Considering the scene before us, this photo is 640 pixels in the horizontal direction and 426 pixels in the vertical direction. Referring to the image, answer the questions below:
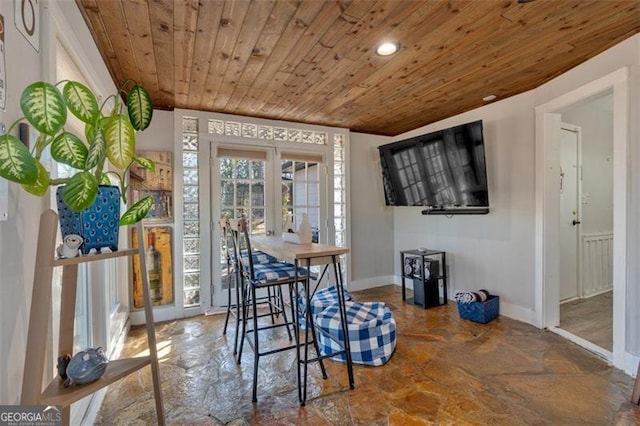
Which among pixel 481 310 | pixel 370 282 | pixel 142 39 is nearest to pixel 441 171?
pixel 481 310

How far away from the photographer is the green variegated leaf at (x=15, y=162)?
0.78m

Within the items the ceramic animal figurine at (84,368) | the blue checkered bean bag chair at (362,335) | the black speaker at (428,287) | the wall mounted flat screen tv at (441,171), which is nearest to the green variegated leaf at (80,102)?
the ceramic animal figurine at (84,368)

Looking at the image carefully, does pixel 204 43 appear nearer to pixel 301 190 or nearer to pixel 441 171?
pixel 301 190

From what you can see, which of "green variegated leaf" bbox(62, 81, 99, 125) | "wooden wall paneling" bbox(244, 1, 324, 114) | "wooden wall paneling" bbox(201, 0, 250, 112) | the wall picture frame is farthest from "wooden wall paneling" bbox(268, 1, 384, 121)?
the wall picture frame

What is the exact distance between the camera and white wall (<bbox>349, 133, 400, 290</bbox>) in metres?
4.46

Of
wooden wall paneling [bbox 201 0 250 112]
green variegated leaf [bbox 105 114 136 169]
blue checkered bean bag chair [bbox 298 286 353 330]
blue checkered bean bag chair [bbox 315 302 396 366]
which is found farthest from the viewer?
blue checkered bean bag chair [bbox 298 286 353 330]

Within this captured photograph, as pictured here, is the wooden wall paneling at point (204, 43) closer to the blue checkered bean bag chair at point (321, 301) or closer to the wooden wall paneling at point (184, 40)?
the wooden wall paneling at point (184, 40)

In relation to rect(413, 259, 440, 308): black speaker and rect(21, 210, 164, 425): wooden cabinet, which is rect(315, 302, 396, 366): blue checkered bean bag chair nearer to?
rect(413, 259, 440, 308): black speaker

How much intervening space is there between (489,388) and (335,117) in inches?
123

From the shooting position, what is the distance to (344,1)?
65.5 inches

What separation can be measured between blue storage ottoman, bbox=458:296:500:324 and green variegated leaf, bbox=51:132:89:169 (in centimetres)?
342

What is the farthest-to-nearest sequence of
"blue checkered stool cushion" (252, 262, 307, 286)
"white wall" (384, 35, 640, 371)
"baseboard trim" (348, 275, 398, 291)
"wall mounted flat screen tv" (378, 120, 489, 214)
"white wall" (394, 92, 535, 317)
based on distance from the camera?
"baseboard trim" (348, 275, 398, 291), "wall mounted flat screen tv" (378, 120, 489, 214), "white wall" (394, 92, 535, 317), "white wall" (384, 35, 640, 371), "blue checkered stool cushion" (252, 262, 307, 286)

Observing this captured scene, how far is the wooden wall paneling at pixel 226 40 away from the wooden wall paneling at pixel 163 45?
28 cm

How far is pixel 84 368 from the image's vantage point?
1049 mm
